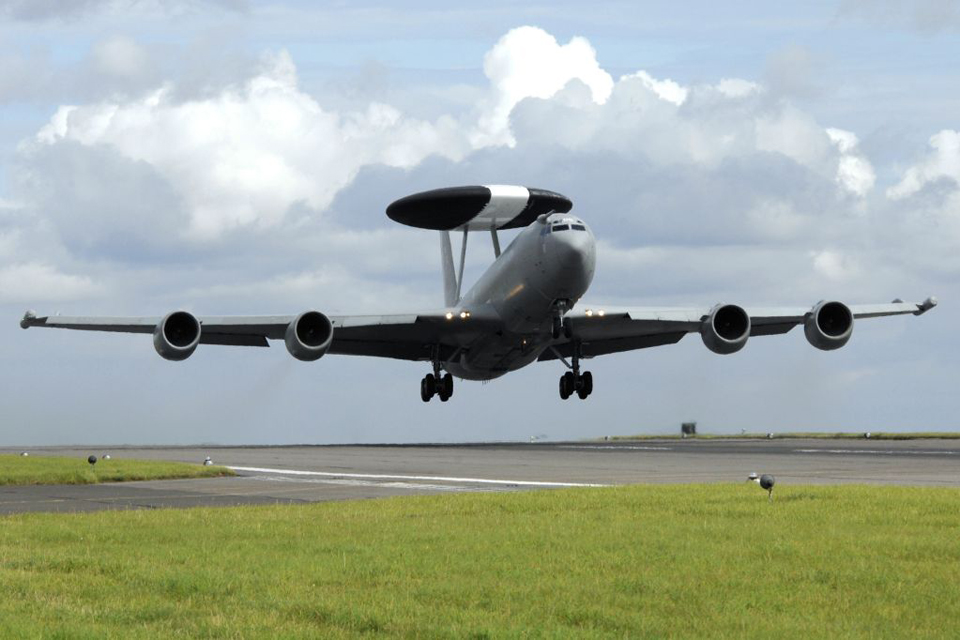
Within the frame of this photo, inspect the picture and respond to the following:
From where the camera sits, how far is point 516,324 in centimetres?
4441

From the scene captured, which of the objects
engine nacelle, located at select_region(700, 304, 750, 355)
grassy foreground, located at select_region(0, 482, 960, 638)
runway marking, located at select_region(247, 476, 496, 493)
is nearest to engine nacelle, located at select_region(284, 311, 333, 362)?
engine nacelle, located at select_region(700, 304, 750, 355)

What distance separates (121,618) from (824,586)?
17.3 ft

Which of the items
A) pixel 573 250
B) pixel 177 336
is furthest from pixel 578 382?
pixel 177 336

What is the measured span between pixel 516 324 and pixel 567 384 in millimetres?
7522

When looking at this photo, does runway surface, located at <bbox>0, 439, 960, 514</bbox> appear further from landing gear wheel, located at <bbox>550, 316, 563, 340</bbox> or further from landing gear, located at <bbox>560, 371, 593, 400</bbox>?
landing gear, located at <bbox>560, 371, 593, 400</bbox>

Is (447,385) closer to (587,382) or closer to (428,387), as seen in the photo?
(428,387)

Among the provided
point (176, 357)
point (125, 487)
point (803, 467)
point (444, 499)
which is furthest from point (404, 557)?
point (176, 357)

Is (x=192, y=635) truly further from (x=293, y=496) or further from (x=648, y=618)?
(x=293, y=496)

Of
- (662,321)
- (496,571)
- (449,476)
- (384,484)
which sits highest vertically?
(662,321)

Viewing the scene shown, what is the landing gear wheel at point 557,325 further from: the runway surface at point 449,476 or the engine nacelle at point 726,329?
the runway surface at point 449,476

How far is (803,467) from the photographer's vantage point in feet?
94.1

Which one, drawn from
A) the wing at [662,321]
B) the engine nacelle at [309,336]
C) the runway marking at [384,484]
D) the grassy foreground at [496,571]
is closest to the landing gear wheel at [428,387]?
the wing at [662,321]

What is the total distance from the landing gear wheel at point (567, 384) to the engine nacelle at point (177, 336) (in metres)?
15.4

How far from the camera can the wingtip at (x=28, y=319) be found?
151ft
